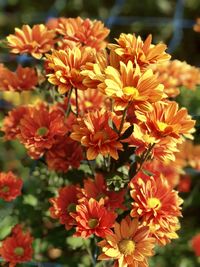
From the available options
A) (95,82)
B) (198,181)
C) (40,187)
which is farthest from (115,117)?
(198,181)

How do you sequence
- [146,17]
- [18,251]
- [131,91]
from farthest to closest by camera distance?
[146,17] < [18,251] < [131,91]

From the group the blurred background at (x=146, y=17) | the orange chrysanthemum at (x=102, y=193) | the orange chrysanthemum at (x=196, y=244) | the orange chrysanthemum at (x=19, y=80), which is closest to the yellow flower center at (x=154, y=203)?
the orange chrysanthemum at (x=102, y=193)

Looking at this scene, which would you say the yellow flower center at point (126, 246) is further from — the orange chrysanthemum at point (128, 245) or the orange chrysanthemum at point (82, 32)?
the orange chrysanthemum at point (82, 32)

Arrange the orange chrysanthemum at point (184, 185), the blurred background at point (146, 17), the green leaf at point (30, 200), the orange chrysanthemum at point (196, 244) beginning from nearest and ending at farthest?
the green leaf at point (30, 200) < the orange chrysanthemum at point (184, 185) < the orange chrysanthemum at point (196, 244) < the blurred background at point (146, 17)

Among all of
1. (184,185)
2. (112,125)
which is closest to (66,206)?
(112,125)

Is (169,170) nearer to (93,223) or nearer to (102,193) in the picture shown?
(102,193)
